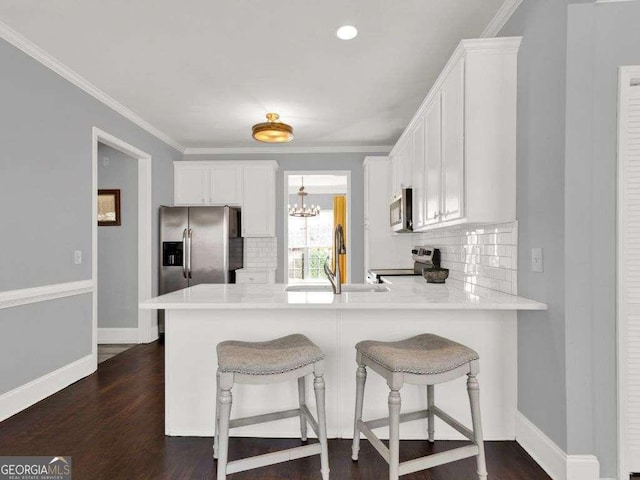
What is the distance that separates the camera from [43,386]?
3.14 m

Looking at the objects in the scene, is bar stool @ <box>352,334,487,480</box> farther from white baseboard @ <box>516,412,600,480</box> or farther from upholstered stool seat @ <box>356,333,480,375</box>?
white baseboard @ <box>516,412,600,480</box>

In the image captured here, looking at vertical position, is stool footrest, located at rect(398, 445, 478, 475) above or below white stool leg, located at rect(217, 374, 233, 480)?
below

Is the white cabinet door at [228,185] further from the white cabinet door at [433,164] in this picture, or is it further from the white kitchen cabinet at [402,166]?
the white cabinet door at [433,164]

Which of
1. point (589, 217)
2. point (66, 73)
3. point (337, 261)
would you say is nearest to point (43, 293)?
point (66, 73)

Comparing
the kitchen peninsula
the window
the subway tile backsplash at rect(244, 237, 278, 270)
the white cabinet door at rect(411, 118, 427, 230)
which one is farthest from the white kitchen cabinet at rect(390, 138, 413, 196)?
the window

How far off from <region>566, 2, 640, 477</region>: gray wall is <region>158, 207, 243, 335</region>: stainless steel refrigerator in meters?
3.99

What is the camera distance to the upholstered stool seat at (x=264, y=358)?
6.09 feet

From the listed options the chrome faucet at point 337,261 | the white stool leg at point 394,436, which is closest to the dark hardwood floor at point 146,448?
the white stool leg at point 394,436

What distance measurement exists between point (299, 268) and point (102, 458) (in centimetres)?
749

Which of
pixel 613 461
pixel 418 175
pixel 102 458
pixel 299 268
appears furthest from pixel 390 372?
pixel 299 268

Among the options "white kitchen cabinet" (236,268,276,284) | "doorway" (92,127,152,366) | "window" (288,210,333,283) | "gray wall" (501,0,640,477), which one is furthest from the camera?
"window" (288,210,333,283)

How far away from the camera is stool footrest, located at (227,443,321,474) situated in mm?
1858

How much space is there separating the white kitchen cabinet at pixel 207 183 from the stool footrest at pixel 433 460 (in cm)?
439

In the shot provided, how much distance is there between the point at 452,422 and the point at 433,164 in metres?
1.73
